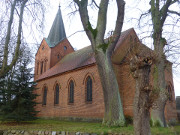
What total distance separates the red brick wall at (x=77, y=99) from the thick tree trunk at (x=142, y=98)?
9192 mm

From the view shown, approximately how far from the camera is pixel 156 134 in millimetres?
6410

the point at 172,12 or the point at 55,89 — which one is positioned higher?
the point at 172,12

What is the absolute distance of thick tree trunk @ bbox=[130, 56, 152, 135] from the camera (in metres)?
4.43

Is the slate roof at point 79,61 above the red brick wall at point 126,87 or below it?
above

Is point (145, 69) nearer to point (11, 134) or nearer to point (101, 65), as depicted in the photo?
point (101, 65)

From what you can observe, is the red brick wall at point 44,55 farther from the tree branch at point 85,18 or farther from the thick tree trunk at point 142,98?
the thick tree trunk at point 142,98

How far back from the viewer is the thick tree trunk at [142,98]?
4.43 meters

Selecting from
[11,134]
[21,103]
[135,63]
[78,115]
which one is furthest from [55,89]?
[135,63]

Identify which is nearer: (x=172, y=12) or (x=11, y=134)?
(x=11, y=134)

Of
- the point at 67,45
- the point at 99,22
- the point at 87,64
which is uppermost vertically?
the point at 67,45

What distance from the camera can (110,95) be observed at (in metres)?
9.12

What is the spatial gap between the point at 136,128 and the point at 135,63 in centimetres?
174

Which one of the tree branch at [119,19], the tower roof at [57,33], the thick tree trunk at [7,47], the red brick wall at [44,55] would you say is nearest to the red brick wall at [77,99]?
the red brick wall at [44,55]

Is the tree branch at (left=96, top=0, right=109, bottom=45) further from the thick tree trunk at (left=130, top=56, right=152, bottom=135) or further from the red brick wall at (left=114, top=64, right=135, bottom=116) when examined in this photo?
the thick tree trunk at (left=130, top=56, right=152, bottom=135)
